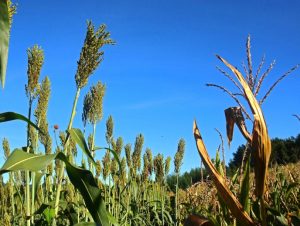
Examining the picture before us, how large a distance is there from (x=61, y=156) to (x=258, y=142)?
2.12 feet

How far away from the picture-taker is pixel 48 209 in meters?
2.28

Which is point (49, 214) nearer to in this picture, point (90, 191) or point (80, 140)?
point (80, 140)

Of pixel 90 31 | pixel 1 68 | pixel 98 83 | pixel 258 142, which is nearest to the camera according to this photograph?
pixel 1 68

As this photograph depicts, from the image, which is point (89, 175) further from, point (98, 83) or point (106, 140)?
point (106, 140)

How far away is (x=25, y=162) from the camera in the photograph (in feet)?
4.16

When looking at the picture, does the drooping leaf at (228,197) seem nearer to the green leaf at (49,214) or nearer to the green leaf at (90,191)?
the green leaf at (90,191)

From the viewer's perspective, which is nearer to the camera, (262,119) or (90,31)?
(262,119)

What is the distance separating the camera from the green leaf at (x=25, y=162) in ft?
4.04

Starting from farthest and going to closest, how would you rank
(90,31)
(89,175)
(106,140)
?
(106,140) → (90,31) → (89,175)

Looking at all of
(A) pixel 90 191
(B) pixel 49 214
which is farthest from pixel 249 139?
(B) pixel 49 214

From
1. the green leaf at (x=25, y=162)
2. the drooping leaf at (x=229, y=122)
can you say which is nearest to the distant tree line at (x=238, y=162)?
the drooping leaf at (x=229, y=122)

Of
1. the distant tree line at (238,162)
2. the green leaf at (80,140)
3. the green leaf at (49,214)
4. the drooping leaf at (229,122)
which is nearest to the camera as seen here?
the drooping leaf at (229,122)

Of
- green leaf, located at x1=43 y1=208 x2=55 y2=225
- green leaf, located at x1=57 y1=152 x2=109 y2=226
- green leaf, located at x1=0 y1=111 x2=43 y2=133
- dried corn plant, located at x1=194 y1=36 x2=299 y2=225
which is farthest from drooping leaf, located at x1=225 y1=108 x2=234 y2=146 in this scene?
green leaf, located at x1=43 y1=208 x2=55 y2=225

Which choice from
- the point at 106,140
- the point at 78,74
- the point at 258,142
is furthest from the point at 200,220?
the point at 106,140
